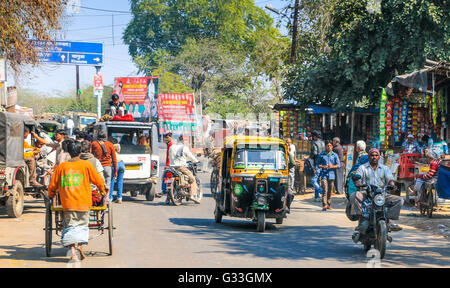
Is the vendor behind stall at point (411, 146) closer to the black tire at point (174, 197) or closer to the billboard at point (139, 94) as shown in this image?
the black tire at point (174, 197)

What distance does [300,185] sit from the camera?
21.8 meters

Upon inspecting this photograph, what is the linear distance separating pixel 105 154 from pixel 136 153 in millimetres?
2797

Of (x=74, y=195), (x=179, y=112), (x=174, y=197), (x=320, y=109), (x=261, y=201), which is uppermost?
(x=179, y=112)

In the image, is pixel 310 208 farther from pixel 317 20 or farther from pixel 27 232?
pixel 317 20

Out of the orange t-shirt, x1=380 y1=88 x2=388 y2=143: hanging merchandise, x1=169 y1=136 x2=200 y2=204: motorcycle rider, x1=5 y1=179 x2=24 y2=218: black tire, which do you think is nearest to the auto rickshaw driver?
x1=5 y1=179 x2=24 y2=218: black tire

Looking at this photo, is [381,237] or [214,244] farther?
[214,244]

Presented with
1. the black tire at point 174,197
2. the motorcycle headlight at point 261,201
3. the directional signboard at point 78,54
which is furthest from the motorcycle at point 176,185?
the directional signboard at point 78,54

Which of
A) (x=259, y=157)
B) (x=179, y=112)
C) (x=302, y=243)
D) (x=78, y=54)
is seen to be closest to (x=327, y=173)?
(x=259, y=157)

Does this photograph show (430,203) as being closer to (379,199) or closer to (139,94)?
(379,199)

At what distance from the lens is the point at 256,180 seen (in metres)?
12.3

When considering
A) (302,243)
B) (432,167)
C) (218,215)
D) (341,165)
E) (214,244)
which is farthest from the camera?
(341,165)

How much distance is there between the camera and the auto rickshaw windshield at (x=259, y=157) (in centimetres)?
1261

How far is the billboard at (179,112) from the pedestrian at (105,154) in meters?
33.9

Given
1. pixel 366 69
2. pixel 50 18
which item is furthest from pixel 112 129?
pixel 366 69
